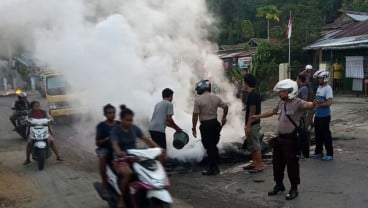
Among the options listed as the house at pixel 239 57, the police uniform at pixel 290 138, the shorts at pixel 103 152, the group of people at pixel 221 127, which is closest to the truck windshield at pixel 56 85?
the group of people at pixel 221 127

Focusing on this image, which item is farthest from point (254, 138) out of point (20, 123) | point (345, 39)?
point (345, 39)

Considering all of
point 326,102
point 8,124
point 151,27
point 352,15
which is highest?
point 352,15

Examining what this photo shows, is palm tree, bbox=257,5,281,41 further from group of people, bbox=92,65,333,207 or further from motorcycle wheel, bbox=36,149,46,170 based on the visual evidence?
motorcycle wheel, bbox=36,149,46,170

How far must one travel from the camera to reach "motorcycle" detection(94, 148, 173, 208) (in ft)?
16.3

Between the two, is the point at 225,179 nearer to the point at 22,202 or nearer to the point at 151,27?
the point at 22,202

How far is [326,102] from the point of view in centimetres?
842

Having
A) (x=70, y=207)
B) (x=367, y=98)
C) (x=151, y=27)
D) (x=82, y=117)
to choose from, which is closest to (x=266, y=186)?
(x=70, y=207)

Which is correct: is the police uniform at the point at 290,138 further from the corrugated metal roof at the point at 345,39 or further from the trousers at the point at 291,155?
the corrugated metal roof at the point at 345,39

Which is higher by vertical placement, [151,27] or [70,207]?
[151,27]

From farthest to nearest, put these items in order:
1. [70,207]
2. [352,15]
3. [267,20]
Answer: [267,20], [352,15], [70,207]

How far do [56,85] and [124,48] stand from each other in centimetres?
619

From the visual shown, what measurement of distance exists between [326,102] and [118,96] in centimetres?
516

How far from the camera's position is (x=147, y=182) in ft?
16.4

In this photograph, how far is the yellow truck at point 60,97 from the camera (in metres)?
16.0
